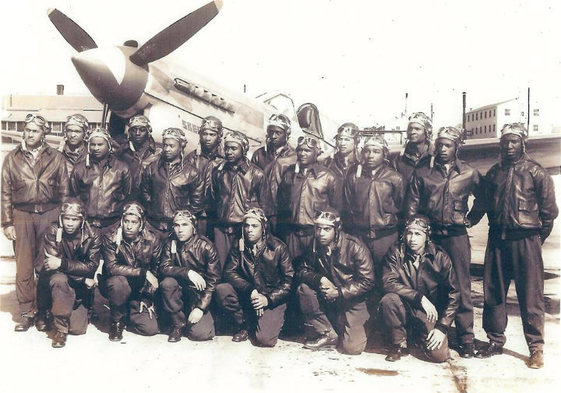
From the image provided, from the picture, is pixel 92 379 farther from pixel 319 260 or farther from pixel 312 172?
pixel 312 172

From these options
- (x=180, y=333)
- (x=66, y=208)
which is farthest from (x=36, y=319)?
(x=180, y=333)

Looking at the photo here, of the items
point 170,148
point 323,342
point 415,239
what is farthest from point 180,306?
point 415,239

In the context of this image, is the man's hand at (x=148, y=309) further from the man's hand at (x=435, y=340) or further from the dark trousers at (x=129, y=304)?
the man's hand at (x=435, y=340)

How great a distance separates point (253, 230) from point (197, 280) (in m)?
0.65

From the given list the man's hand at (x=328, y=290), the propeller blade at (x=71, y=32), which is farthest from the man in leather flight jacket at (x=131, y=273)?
the propeller blade at (x=71, y=32)

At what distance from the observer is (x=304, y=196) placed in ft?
15.3

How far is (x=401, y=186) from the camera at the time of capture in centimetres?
453

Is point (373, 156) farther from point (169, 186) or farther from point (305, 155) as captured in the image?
point (169, 186)

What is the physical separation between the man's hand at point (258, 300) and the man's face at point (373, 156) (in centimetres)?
152

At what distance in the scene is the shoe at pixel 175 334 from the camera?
4.40m

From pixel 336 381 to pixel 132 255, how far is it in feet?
6.97

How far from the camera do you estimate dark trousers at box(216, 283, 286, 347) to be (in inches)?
171

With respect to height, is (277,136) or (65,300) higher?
(277,136)

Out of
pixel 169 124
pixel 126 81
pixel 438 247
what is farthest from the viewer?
pixel 169 124
